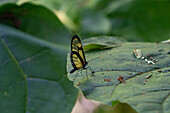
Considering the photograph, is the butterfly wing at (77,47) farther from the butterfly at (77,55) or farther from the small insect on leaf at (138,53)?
the small insect on leaf at (138,53)

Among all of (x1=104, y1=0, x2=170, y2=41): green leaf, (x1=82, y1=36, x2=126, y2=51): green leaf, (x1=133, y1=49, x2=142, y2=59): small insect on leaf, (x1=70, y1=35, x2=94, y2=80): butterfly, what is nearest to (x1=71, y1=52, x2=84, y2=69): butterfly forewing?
(x1=70, y1=35, x2=94, y2=80): butterfly

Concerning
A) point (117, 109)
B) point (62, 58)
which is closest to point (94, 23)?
point (62, 58)

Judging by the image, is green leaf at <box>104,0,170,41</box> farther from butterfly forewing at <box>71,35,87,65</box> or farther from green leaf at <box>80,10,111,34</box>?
butterfly forewing at <box>71,35,87,65</box>

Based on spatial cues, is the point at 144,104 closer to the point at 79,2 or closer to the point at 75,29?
the point at 75,29

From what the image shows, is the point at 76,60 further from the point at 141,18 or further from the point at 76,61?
the point at 141,18

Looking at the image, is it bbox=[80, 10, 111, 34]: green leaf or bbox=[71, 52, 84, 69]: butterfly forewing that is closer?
bbox=[71, 52, 84, 69]: butterfly forewing

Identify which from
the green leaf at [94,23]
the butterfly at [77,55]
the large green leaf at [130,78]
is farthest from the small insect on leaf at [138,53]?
the green leaf at [94,23]
